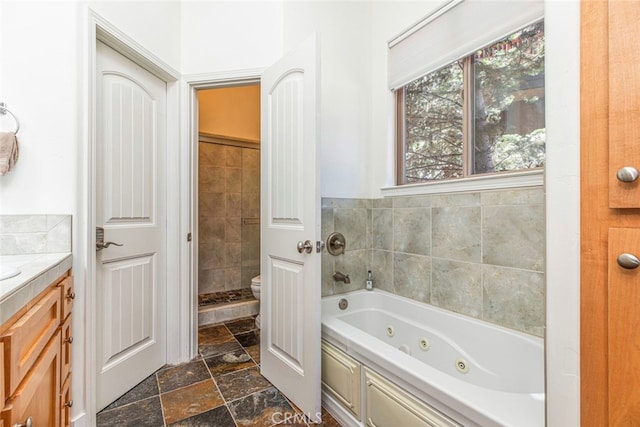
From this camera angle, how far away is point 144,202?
1.81m

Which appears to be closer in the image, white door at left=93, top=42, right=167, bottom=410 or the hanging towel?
the hanging towel

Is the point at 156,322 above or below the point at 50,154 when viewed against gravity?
below

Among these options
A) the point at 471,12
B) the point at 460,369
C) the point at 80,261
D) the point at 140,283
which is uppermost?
the point at 471,12

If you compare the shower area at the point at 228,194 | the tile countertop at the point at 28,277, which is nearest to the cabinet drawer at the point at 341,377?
the tile countertop at the point at 28,277

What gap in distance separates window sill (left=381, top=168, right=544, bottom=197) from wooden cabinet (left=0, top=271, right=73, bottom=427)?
6.35 feet

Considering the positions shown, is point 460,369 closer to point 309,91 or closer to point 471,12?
point 309,91

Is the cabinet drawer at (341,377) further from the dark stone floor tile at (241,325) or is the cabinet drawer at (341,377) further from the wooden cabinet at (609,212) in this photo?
the dark stone floor tile at (241,325)

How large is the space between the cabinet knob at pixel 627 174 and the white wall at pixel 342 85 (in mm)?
1568

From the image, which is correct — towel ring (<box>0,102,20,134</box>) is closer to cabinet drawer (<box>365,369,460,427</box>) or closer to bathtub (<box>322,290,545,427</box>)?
bathtub (<box>322,290,545,427</box>)

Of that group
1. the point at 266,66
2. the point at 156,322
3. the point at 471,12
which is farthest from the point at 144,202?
the point at 471,12

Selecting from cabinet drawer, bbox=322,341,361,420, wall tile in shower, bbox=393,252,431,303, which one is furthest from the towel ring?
wall tile in shower, bbox=393,252,431,303

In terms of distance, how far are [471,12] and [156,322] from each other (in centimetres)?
281

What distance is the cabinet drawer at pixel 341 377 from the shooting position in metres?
1.39

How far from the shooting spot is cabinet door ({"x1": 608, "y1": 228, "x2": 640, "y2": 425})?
1.87 ft
